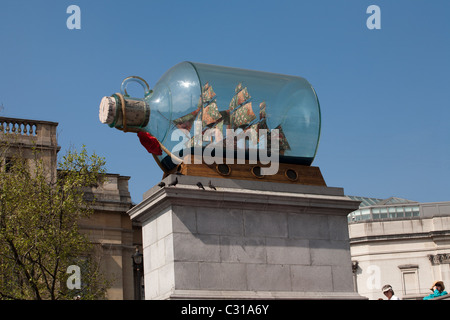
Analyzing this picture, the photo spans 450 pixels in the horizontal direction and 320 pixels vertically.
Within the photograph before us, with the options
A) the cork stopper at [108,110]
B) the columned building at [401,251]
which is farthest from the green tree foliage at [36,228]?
the columned building at [401,251]

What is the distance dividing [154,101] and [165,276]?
134 inches

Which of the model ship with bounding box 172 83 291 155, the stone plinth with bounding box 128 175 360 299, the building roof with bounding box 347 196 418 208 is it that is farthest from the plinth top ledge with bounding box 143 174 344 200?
the building roof with bounding box 347 196 418 208

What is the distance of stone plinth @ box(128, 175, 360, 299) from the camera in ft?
44.9

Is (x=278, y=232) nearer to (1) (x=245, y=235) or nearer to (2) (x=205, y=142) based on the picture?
(1) (x=245, y=235)

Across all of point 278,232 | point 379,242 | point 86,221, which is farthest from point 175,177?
point 379,242

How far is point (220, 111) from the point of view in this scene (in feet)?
48.7

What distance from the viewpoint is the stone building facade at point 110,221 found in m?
42.1

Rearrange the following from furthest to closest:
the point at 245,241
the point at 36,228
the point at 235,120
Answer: the point at 36,228, the point at 235,120, the point at 245,241

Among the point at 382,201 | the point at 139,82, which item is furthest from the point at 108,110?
the point at 382,201

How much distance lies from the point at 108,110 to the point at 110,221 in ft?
101

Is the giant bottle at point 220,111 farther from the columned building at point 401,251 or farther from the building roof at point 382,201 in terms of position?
the building roof at point 382,201

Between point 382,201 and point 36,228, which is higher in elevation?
point 382,201

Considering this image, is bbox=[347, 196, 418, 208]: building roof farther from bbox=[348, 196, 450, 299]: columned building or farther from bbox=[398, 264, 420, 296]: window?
bbox=[398, 264, 420, 296]: window

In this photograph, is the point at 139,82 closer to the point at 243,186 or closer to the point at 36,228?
the point at 243,186
